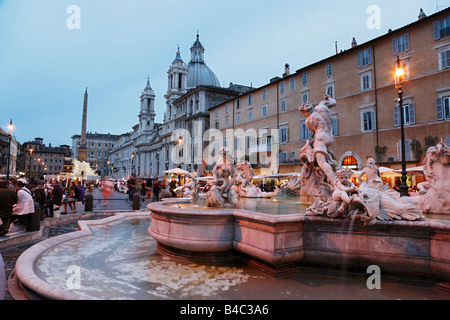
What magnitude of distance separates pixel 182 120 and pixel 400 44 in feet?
145

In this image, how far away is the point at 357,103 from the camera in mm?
24391

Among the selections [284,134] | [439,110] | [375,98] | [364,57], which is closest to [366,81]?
[375,98]

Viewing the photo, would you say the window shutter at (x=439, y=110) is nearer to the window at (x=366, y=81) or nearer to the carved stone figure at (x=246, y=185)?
the window at (x=366, y=81)

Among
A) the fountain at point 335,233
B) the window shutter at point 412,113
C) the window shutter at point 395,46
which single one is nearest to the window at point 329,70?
the window shutter at point 395,46

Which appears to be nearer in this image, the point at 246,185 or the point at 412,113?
the point at 246,185

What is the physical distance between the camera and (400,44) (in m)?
21.5

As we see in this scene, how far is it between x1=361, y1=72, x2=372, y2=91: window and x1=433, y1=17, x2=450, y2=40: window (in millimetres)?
4956

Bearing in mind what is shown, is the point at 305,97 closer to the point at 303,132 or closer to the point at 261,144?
the point at 303,132

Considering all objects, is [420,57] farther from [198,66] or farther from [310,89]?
[198,66]

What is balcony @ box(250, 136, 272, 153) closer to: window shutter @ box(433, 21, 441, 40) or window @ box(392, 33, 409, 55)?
window @ box(392, 33, 409, 55)

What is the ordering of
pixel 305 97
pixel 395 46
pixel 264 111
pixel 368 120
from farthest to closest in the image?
pixel 264 111, pixel 305 97, pixel 368 120, pixel 395 46

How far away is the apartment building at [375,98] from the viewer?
19578 millimetres
